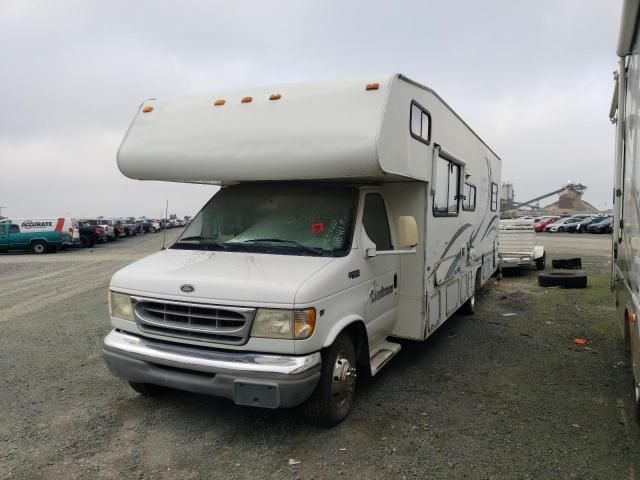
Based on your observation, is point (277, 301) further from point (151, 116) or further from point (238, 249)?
point (151, 116)

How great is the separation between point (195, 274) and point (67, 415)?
1.87m

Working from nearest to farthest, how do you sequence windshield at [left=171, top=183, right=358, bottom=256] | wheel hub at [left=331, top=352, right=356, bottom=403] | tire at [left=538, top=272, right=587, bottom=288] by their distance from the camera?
1. wheel hub at [left=331, top=352, right=356, bottom=403]
2. windshield at [left=171, top=183, right=358, bottom=256]
3. tire at [left=538, top=272, right=587, bottom=288]

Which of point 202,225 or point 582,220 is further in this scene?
point 582,220

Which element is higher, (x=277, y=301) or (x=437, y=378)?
(x=277, y=301)

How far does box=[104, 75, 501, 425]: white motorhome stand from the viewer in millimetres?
3605

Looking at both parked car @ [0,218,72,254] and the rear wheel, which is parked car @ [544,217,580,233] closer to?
parked car @ [0,218,72,254]

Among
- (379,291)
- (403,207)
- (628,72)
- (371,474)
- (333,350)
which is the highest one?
(628,72)

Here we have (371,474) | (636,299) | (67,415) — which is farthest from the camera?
A: (67,415)

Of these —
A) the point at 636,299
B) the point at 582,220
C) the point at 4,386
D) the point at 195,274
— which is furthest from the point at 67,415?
the point at 582,220

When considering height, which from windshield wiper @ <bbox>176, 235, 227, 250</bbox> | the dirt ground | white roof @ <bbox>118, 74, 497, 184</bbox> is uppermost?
white roof @ <bbox>118, 74, 497, 184</bbox>

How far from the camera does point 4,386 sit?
5027mm

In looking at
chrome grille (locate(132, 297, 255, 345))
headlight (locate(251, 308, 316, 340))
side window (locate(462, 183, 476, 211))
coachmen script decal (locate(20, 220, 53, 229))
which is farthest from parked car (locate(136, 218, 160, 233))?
headlight (locate(251, 308, 316, 340))

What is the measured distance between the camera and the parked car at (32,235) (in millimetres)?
23891

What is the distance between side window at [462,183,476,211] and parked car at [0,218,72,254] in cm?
2215
